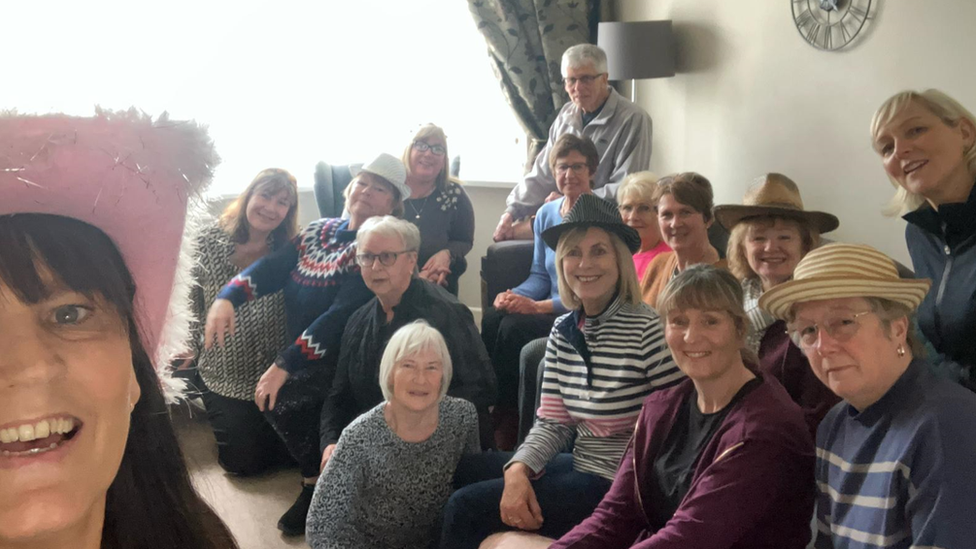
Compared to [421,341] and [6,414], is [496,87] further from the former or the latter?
[6,414]

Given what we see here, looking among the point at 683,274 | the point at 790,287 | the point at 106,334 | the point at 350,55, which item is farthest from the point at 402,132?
the point at 106,334

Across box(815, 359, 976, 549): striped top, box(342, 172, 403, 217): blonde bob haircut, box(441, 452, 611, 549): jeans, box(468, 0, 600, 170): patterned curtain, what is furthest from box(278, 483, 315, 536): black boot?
box(468, 0, 600, 170): patterned curtain

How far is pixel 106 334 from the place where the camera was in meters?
0.69

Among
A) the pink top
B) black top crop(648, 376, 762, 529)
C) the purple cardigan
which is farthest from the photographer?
the pink top

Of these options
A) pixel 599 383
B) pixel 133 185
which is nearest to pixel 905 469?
pixel 599 383

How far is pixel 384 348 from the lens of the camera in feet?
9.17

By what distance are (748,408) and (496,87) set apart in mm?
3937

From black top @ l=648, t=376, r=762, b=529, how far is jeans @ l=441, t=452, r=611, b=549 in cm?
28

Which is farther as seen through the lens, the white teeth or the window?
the window

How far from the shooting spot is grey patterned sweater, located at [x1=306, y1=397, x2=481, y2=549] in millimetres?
2297

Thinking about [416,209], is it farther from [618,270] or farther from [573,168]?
[618,270]

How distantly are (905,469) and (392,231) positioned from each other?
6.10 feet

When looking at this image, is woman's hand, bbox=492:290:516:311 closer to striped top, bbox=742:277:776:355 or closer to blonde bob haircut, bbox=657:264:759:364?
striped top, bbox=742:277:776:355

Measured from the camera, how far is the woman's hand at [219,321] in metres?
3.04
